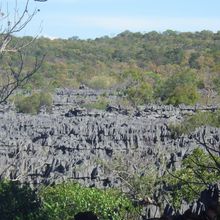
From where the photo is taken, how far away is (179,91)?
1927 inches

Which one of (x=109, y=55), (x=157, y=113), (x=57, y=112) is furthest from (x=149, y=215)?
(x=109, y=55)

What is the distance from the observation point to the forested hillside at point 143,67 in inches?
2003

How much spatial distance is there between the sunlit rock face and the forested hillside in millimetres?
4192

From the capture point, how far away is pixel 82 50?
98.8 m

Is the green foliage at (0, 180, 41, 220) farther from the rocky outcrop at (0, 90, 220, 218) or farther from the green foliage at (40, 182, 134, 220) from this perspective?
the rocky outcrop at (0, 90, 220, 218)

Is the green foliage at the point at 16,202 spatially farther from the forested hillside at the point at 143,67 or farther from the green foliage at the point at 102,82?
the green foliage at the point at 102,82

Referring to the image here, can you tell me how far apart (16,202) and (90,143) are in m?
18.1

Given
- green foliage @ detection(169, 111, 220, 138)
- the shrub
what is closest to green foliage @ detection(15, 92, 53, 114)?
the shrub

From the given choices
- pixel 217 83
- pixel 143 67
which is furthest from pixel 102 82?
pixel 143 67

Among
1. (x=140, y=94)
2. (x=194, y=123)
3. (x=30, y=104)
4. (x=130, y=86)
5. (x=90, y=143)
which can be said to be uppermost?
(x=130, y=86)

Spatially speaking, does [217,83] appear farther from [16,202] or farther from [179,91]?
[16,202]

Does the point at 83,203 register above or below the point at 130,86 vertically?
above

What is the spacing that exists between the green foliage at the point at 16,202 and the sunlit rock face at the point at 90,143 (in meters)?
1.71

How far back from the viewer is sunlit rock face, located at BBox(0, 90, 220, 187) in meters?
21.7
